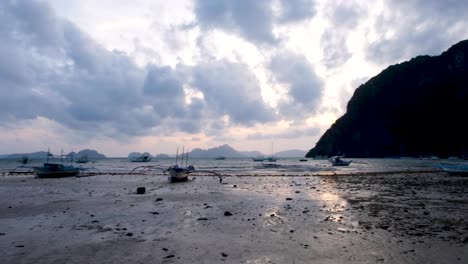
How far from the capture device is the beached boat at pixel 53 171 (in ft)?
194

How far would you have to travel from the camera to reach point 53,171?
59.9m

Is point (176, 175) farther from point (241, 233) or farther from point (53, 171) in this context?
point (241, 233)

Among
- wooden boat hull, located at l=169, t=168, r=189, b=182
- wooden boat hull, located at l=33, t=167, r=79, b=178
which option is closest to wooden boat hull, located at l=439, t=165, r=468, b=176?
wooden boat hull, located at l=169, t=168, r=189, b=182

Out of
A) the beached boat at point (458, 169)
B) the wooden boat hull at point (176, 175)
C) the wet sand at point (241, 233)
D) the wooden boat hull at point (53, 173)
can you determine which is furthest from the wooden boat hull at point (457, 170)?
the wooden boat hull at point (53, 173)

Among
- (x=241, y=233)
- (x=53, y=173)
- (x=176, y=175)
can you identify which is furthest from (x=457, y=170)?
(x=53, y=173)

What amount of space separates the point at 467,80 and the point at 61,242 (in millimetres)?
217338

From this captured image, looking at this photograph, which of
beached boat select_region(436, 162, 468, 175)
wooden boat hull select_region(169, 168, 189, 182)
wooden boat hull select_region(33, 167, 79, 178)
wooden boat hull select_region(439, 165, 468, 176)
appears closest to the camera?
wooden boat hull select_region(169, 168, 189, 182)

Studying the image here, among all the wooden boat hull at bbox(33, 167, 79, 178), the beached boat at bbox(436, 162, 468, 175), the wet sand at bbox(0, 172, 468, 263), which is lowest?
the wet sand at bbox(0, 172, 468, 263)

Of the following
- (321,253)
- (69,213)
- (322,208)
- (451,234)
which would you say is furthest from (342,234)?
(69,213)

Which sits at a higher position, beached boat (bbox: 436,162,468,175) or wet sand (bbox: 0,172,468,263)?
beached boat (bbox: 436,162,468,175)

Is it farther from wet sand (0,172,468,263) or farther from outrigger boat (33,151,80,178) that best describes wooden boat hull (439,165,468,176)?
outrigger boat (33,151,80,178)

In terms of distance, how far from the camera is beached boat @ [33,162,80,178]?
59.0m

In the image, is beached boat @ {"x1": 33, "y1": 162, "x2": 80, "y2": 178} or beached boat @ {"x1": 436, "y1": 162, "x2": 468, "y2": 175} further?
beached boat @ {"x1": 33, "y1": 162, "x2": 80, "y2": 178}

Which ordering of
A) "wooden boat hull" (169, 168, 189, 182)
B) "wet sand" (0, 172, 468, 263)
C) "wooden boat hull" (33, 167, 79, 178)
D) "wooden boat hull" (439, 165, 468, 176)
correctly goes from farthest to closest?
"wooden boat hull" (33, 167, 79, 178)
"wooden boat hull" (439, 165, 468, 176)
"wooden boat hull" (169, 168, 189, 182)
"wet sand" (0, 172, 468, 263)
